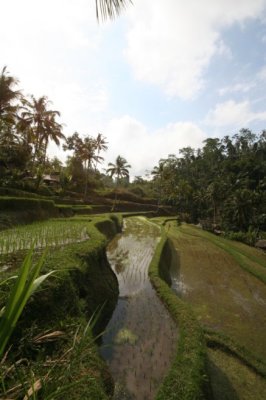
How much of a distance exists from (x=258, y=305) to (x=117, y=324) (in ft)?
19.0

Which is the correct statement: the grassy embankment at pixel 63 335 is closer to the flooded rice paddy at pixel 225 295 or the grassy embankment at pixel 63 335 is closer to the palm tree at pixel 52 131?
the flooded rice paddy at pixel 225 295

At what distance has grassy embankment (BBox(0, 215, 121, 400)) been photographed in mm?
1611

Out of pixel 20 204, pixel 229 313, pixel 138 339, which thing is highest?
pixel 20 204

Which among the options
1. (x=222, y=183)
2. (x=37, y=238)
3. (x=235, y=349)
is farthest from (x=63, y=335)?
(x=222, y=183)

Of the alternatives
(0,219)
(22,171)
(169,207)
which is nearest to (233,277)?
(0,219)

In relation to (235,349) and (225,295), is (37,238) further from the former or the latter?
(225,295)

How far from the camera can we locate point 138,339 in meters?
6.44

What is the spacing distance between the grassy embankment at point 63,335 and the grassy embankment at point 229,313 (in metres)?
2.82

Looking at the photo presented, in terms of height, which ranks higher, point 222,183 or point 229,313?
point 222,183

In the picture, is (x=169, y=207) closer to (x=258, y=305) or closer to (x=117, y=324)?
(x=258, y=305)

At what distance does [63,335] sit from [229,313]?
671cm

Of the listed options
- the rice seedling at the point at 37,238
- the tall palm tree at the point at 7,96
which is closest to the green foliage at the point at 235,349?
the rice seedling at the point at 37,238

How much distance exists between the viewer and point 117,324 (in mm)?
7176

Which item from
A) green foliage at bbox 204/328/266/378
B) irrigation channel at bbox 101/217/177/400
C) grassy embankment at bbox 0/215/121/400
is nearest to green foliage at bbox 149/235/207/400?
irrigation channel at bbox 101/217/177/400
